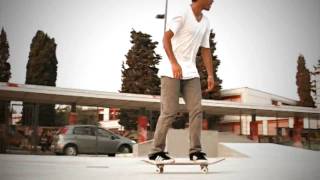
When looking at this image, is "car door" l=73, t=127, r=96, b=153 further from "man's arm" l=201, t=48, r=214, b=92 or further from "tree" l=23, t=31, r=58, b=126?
"man's arm" l=201, t=48, r=214, b=92

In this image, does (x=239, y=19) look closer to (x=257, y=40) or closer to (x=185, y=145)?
(x=257, y=40)

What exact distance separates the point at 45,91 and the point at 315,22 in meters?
13.5

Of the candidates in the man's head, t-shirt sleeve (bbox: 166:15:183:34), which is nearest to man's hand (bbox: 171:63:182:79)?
t-shirt sleeve (bbox: 166:15:183:34)

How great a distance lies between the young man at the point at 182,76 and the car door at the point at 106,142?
994 cm

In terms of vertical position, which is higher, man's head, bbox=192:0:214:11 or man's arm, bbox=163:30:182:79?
man's head, bbox=192:0:214:11

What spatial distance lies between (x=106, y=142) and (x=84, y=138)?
0.79 metres

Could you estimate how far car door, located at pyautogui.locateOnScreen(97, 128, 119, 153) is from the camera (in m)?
13.0

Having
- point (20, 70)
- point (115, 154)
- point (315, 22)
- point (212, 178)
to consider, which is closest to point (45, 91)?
point (115, 154)

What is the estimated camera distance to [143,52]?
2531cm

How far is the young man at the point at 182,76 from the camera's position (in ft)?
10.1

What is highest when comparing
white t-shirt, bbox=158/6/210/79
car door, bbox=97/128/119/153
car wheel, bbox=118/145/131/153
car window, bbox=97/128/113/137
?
white t-shirt, bbox=158/6/210/79

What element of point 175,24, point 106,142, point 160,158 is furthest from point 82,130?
Answer: point 175,24

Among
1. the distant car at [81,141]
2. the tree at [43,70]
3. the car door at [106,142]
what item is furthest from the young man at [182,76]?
the tree at [43,70]

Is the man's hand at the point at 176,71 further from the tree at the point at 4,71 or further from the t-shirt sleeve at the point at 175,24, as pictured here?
the tree at the point at 4,71
